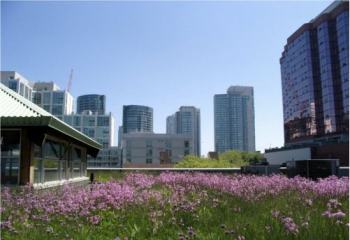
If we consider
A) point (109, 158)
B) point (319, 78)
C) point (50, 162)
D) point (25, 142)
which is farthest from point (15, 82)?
point (25, 142)

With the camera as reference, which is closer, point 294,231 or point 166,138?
point 294,231

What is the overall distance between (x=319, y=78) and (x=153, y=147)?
6880 cm

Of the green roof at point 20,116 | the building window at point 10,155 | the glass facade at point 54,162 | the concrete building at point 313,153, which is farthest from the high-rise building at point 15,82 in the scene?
the building window at point 10,155

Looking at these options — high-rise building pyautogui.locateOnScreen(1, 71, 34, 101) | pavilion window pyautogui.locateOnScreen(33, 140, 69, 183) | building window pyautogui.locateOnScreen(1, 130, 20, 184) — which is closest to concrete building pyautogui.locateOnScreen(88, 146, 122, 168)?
high-rise building pyautogui.locateOnScreen(1, 71, 34, 101)

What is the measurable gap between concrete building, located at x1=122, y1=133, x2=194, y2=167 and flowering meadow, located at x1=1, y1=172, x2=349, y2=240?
143 metres

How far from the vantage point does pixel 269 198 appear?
32.8ft

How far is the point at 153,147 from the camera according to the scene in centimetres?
15625

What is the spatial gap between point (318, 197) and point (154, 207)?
3694 millimetres

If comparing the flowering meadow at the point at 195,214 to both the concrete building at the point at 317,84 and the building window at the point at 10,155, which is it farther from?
the concrete building at the point at 317,84

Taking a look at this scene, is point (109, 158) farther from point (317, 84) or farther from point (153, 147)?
point (317, 84)

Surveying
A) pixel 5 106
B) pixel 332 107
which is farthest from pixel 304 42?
pixel 5 106

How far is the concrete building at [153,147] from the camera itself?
154375 millimetres

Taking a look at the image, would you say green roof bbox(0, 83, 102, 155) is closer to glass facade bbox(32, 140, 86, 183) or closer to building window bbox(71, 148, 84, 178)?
glass facade bbox(32, 140, 86, 183)

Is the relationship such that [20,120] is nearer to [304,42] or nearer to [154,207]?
[154,207]
